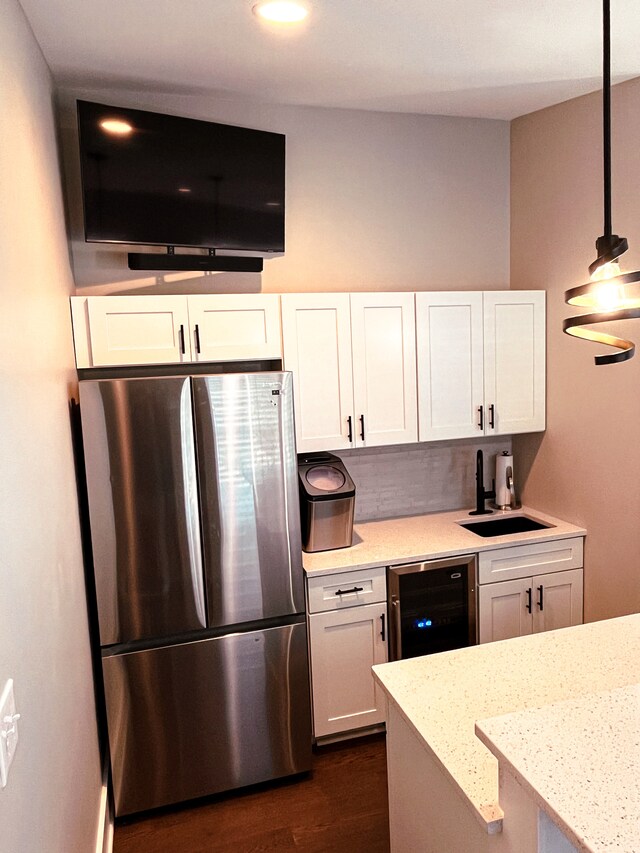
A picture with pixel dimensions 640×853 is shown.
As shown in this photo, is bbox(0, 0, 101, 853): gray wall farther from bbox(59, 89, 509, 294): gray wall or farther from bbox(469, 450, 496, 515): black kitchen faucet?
bbox(469, 450, 496, 515): black kitchen faucet

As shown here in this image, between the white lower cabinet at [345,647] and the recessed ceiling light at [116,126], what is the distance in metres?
2.01

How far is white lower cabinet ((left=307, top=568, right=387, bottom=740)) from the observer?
9.68 feet

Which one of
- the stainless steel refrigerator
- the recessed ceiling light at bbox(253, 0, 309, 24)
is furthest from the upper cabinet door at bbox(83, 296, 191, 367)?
the recessed ceiling light at bbox(253, 0, 309, 24)

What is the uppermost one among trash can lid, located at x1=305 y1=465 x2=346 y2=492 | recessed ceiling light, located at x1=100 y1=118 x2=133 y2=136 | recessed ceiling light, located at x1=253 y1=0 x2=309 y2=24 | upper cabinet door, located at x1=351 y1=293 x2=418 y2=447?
recessed ceiling light, located at x1=253 y1=0 x2=309 y2=24

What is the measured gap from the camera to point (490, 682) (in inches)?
71.3

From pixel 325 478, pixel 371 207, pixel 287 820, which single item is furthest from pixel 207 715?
pixel 371 207

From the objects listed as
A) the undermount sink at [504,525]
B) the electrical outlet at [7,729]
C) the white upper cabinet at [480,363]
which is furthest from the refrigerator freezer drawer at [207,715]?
the electrical outlet at [7,729]

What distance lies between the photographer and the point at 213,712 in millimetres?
2723

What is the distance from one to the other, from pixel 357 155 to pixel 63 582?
2.47m

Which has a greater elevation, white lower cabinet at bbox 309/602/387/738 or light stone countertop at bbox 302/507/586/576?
light stone countertop at bbox 302/507/586/576

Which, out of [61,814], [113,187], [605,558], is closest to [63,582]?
[61,814]

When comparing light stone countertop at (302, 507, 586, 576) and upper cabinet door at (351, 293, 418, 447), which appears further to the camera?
upper cabinet door at (351, 293, 418, 447)

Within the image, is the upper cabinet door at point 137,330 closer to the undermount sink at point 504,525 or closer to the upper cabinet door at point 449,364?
the upper cabinet door at point 449,364

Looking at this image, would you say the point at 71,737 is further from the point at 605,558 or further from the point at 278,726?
the point at 605,558
